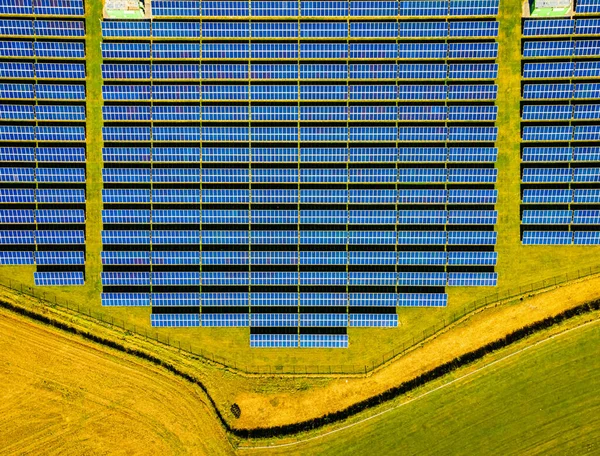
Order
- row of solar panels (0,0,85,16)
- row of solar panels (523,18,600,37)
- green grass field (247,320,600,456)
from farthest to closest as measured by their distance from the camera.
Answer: green grass field (247,320,600,456), row of solar panels (0,0,85,16), row of solar panels (523,18,600,37)

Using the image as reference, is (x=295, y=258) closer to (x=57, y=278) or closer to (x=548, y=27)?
(x=57, y=278)

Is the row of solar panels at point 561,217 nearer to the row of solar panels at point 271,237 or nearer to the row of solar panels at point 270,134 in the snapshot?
the row of solar panels at point 271,237

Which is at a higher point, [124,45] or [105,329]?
[124,45]

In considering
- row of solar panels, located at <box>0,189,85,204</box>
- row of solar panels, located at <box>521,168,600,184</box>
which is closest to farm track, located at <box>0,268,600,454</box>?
row of solar panels, located at <box>521,168,600,184</box>

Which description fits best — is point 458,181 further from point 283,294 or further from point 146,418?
point 146,418

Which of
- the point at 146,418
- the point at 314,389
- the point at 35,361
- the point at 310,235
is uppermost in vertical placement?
the point at 310,235

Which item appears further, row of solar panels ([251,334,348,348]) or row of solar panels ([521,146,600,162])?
row of solar panels ([251,334,348,348])

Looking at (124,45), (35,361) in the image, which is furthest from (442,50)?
(35,361)

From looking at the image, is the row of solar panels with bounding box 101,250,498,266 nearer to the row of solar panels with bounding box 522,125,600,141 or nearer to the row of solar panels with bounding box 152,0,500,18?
the row of solar panels with bounding box 522,125,600,141
